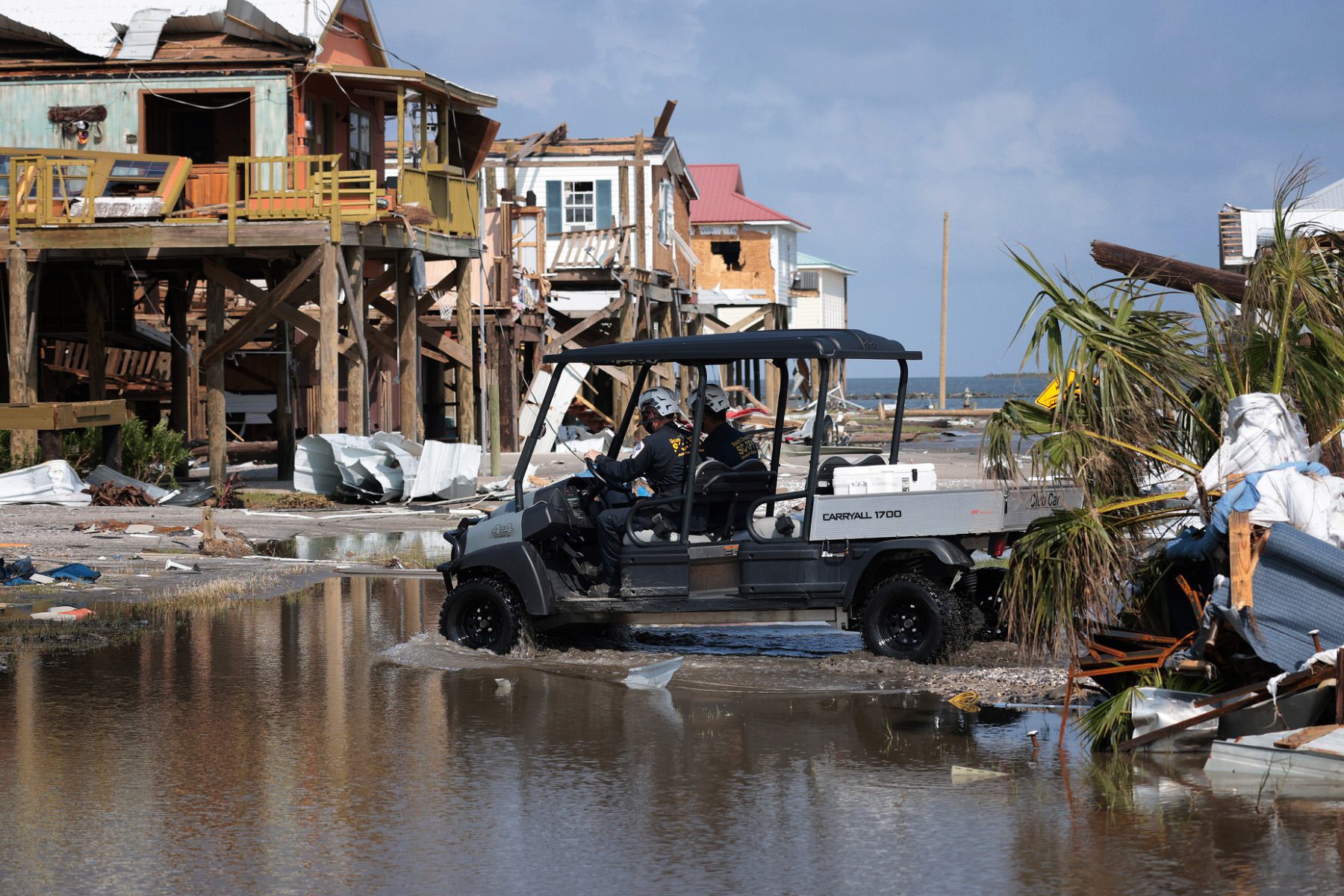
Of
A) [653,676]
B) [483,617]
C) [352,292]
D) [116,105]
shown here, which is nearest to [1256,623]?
[653,676]

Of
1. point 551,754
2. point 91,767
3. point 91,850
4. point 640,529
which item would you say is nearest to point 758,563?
point 640,529

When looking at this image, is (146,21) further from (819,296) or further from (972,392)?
(972,392)

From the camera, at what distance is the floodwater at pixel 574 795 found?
6027 mm

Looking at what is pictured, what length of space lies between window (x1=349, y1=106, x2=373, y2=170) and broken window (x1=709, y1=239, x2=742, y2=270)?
3083 cm

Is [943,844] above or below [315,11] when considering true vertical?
below

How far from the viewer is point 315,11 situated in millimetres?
25688

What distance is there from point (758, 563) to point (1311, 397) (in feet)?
11.7

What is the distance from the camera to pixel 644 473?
1088 cm

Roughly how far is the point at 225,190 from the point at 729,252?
35422 millimetres

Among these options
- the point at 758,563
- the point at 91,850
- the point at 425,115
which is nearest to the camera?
the point at 91,850

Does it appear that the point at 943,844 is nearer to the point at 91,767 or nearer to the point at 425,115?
the point at 91,767

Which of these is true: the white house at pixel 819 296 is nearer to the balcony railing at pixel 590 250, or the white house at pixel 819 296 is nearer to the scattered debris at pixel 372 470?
the balcony railing at pixel 590 250

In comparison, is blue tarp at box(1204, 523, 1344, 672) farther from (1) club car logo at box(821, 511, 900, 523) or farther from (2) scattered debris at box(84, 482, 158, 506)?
(2) scattered debris at box(84, 482, 158, 506)

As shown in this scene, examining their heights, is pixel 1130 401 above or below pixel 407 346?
below
